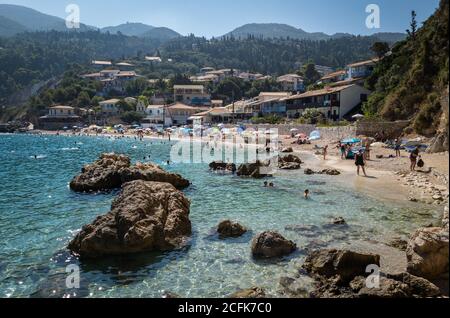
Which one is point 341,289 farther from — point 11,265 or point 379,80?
point 379,80

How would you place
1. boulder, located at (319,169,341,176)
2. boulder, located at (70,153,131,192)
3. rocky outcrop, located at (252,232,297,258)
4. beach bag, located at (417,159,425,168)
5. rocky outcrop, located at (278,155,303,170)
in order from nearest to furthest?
rocky outcrop, located at (252,232,297,258) < boulder, located at (70,153,131,192) < beach bag, located at (417,159,425,168) < boulder, located at (319,169,341,176) < rocky outcrop, located at (278,155,303,170)

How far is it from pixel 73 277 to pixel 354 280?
829cm

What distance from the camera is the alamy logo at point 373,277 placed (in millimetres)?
9506

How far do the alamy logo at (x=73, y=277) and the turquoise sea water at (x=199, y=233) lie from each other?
6.8 inches

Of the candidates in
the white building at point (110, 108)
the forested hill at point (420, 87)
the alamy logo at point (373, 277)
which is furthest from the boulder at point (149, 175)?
the white building at point (110, 108)

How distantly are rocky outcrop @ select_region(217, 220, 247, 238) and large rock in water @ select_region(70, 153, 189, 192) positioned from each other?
32.1 feet

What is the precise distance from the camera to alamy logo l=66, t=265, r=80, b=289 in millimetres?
11094

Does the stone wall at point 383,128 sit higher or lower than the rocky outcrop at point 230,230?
higher

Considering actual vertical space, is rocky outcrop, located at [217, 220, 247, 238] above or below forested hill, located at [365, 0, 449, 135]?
below

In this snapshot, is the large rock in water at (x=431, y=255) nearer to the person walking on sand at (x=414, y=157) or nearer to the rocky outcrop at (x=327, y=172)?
the person walking on sand at (x=414, y=157)

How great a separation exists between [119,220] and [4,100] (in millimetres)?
196467

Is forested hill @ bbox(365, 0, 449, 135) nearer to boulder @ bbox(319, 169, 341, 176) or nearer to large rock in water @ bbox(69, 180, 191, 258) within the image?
boulder @ bbox(319, 169, 341, 176)

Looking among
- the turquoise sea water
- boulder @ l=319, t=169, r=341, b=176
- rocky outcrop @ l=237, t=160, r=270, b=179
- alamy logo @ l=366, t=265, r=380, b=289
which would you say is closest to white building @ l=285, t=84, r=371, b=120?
boulder @ l=319, t=169, r=341, b=176

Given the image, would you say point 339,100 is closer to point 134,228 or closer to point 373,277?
point 134,228
